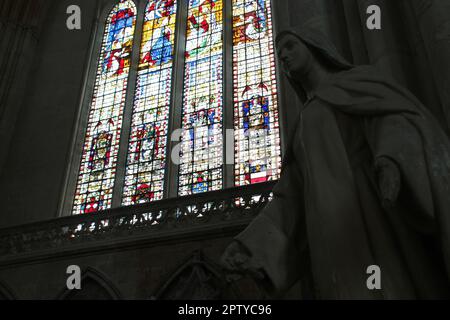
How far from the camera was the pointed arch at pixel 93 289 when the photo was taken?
7.00 m

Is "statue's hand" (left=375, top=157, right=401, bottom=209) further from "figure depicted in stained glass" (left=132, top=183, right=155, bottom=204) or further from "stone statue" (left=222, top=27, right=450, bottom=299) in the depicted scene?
"figure depicted in stained glass" (left=132, top=183, right=155, bottom=204)

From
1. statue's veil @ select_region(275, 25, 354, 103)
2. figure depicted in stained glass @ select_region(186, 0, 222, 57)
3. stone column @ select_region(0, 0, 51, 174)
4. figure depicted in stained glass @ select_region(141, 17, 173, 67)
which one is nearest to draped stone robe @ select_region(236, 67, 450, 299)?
statue's veil @ select_region(275, 25, 354, 103)

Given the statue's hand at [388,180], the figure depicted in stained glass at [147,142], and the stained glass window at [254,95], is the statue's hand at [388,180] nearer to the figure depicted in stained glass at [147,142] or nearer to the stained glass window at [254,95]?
the stained glass window at [254,95]

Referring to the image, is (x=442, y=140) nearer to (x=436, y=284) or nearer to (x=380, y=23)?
(x=436, y=284)

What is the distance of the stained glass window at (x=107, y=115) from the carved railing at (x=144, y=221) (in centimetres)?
72

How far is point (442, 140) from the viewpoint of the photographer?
1890 mm

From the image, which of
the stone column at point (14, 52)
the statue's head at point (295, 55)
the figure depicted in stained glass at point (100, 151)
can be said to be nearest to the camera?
the statue's head at point (295, 55)

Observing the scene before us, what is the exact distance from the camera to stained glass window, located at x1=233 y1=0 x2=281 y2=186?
331 inches

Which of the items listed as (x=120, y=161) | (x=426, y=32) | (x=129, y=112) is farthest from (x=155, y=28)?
(x=426, y=32)

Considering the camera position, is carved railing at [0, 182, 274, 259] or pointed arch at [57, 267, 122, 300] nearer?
pointed arch at [57, 267, 122, 300]

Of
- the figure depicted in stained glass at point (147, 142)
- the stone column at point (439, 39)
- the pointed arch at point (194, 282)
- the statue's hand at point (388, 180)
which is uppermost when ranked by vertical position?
the figure depicted in stained glass at point (147, 142)

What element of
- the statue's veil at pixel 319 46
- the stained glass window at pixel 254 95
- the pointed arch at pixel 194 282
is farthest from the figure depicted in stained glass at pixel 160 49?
the statue's veil at pixel 319 46

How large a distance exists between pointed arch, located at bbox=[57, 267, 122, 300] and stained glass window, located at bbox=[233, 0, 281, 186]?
2.59 metres

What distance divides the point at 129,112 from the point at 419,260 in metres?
8.66
